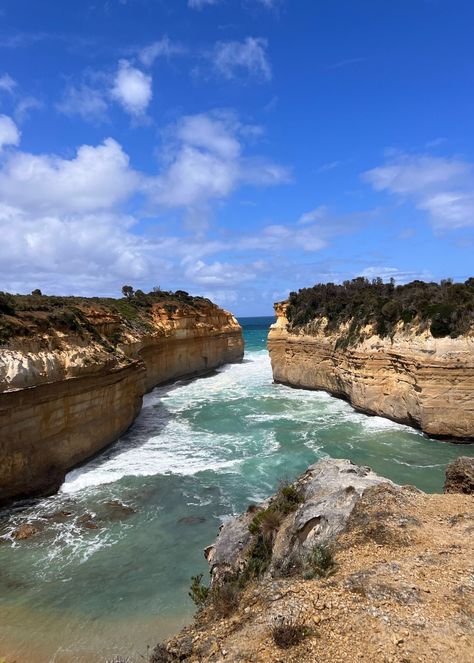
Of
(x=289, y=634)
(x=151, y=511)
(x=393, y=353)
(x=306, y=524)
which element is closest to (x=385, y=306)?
(x=393, y=353)

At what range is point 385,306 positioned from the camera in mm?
20938

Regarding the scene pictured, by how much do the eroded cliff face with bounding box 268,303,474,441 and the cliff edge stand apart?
0.03 meters

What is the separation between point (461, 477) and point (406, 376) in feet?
37.8

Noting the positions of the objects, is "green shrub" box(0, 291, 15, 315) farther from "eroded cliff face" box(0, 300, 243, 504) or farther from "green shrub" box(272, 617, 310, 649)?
"green shrub" box(272, 617, 310, 649)

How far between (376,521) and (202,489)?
27.5 ft

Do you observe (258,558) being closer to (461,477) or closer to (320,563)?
(320,563)

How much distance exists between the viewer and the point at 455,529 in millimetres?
5426

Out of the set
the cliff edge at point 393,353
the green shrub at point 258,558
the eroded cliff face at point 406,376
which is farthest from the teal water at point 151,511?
the green shrub at point 258,558

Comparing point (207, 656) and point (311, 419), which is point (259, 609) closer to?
point (207, 656)

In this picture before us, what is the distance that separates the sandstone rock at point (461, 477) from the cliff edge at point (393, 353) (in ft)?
32.5

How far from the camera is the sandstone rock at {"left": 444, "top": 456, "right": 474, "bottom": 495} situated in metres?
7.05

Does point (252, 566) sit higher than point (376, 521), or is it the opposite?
point (376, 521)

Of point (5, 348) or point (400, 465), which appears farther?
point (400, 465)

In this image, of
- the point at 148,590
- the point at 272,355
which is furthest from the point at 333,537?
the point at 272,355
